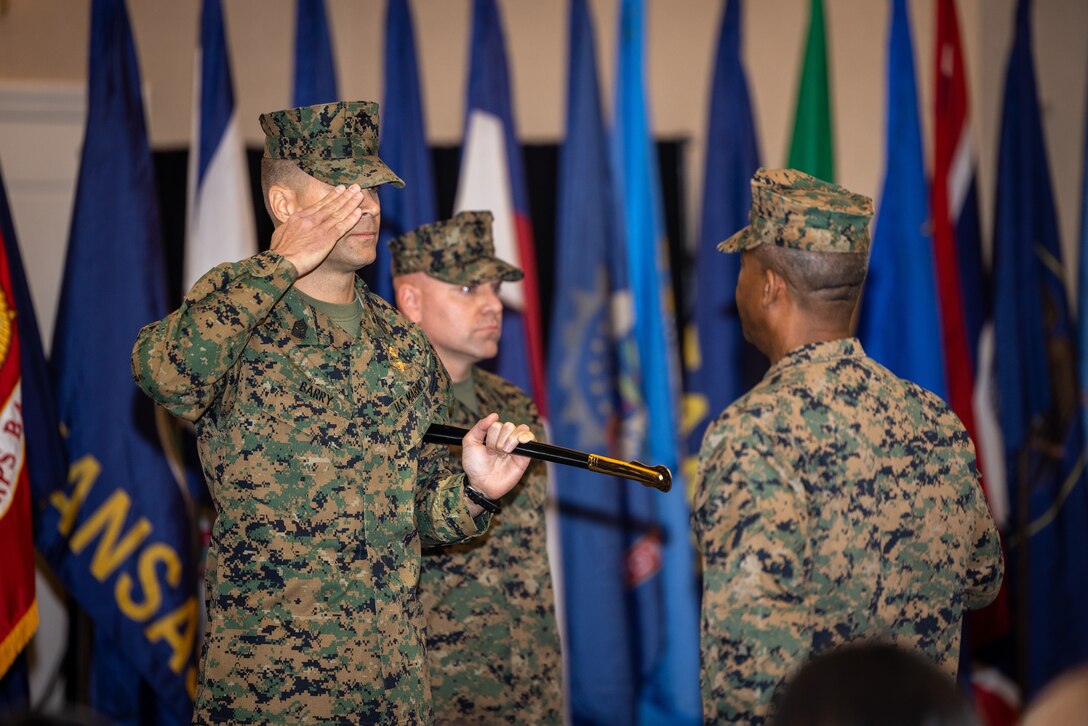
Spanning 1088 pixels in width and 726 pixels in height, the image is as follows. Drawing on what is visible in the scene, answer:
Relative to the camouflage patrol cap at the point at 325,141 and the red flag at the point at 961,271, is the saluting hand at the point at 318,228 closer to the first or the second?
the camouflage patrol cap at the point at 325,141

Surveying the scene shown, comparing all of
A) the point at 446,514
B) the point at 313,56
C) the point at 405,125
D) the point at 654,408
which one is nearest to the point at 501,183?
the point at 405,125

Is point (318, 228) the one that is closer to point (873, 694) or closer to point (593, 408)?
point (873, 694)

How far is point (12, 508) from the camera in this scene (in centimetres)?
272

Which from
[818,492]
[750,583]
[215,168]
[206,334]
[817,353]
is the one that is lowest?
[750,583]

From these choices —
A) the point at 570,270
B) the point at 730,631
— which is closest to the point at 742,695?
the point at 730,631

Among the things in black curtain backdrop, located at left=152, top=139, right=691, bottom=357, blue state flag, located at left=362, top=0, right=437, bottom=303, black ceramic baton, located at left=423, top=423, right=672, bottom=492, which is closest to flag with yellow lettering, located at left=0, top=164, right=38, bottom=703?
blue state flag, located at left=362, top=0, right=437, bottom=303

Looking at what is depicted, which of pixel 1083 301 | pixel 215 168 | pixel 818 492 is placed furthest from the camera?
pixel 1083 301

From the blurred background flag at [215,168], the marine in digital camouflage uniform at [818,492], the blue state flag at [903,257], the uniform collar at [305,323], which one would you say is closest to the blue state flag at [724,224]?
the blue state flag at [903,257]

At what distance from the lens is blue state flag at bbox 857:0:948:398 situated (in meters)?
3.93

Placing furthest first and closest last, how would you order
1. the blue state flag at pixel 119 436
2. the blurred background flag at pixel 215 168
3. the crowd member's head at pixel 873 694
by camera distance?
the blurred background flag at pixel 215 168
the blue state flag at pixel 119 436
the crowd member's head at pixel 873 694

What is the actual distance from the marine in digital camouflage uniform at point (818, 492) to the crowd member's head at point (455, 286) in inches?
32.6

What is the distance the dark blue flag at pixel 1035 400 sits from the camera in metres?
4.00

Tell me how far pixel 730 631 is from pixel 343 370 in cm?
81

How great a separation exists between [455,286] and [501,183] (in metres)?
0.99
